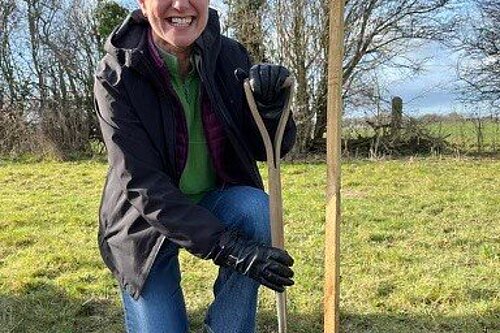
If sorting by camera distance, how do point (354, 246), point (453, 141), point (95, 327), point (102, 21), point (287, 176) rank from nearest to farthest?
point (95, 327) < point (354, 246) < point (287, 176) < point (453, 141) < point (102, 21)

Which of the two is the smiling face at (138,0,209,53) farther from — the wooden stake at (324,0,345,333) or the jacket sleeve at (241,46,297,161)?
the wooden stake at (324,0,345,333)

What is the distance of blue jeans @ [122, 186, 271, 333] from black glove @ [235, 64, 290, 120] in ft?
1.00

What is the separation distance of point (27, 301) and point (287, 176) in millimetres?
5025

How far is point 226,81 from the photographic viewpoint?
2.05 meters

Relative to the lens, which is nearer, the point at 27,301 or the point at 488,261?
the point at 27,301

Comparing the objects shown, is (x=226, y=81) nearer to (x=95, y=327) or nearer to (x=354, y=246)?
(x=95, y=327)

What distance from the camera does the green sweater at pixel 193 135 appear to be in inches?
79.7

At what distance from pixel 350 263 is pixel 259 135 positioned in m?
1.92

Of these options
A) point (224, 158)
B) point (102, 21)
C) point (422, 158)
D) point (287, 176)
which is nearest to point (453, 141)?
point (422, 158)

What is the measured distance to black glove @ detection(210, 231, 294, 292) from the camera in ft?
5.72

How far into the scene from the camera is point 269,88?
1.84m

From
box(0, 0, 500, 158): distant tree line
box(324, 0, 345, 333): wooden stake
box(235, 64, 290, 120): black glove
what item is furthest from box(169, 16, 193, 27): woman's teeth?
box(0, 0, 500, 158): distant tree line

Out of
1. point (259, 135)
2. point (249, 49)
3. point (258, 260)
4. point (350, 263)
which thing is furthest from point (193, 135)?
point (249, 49)

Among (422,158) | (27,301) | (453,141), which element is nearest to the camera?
(27,301)
